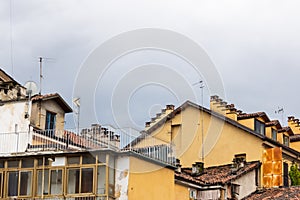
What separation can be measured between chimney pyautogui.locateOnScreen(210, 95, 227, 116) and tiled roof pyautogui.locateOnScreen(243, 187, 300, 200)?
26.4 feet

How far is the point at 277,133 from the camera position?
53.6 metres

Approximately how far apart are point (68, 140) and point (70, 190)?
10.6 feet

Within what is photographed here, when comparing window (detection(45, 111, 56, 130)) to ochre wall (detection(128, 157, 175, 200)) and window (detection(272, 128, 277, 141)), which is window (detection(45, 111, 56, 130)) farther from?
window (detection(272, 128, 277, 141))

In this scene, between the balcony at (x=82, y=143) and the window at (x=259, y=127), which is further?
the window at (x=259, y=127)

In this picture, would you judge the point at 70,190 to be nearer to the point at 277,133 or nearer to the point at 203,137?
the point at 203,137

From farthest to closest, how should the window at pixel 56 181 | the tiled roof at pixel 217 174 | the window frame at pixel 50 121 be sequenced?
the tiled roof at pixel 217 174 < the window frame at pixel 50 121 < the window at pixel 56 181

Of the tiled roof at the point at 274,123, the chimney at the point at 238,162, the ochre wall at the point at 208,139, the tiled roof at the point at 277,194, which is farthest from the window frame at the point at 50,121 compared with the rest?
the tiled roof at the point at 274,123

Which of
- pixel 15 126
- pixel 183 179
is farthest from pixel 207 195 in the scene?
pixel 15 126

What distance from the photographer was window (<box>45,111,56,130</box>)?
40.0m

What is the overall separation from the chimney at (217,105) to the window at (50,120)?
15.5 metres

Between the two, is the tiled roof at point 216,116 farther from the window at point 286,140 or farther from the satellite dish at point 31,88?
the satellite dish at point 31,88

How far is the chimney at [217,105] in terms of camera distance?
2048 inches

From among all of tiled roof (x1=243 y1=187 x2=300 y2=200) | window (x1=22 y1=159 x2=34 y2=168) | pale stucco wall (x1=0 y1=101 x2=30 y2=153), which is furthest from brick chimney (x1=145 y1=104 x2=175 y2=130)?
window (x1=22 y1=159 x2=34 y2=168)

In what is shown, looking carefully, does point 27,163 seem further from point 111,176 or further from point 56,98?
point 56,98
